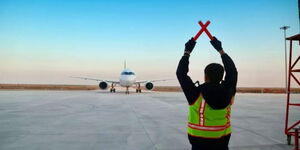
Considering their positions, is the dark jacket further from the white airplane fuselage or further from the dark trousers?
the white airplane fuselage

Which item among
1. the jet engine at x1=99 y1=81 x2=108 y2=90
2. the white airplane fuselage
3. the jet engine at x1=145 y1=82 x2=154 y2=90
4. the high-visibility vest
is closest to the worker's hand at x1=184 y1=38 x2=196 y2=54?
the high-visibility vest

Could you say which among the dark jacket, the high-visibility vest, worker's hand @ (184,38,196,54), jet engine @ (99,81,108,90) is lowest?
jet engine @ (99,81,108,90)

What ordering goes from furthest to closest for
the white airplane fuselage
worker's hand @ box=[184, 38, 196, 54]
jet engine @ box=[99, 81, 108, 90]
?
jet engine @ box=[99, 81, 108, 90] < the white airplane fuselage < worker's hand @ box=[184, 38, 196, 54]

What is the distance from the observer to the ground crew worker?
6.76 feet

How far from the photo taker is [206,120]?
7.02 ft

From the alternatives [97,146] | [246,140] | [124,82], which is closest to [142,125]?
[97,146]

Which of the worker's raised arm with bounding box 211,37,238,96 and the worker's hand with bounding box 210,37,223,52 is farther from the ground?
the worker's hand with bounding box 210,37,223,52

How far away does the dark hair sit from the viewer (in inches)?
86.0

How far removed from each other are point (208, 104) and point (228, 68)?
521mm

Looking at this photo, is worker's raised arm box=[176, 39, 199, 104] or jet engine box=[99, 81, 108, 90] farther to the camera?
jet engine box=[99, 81, 108, 90]

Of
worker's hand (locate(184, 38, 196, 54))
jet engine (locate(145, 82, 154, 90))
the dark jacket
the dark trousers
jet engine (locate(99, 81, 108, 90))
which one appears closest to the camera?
the dark jacket

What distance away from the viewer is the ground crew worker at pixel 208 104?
2061 millimetres

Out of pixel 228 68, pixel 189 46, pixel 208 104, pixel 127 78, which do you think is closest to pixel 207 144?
pixel 208 104

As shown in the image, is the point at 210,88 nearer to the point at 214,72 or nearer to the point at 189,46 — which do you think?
the point at 214,72
